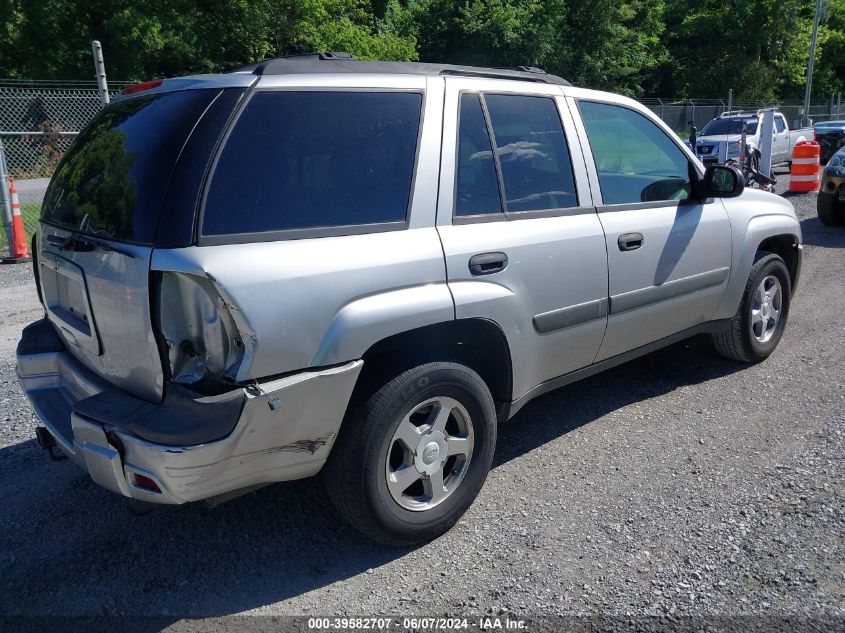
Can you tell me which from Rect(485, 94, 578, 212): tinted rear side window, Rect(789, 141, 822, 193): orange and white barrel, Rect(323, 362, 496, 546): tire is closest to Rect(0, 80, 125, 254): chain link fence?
Rect(485, 94, 578, 212): tinted rear side window

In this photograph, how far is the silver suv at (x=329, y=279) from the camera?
2645 millimetres

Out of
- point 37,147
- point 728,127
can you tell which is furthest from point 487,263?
point 728,127

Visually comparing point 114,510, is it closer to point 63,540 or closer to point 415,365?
point 63,540

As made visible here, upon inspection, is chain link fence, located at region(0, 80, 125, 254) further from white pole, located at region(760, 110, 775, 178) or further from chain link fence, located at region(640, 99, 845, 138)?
chain link fence, located at region(640, 99, 845, 138)

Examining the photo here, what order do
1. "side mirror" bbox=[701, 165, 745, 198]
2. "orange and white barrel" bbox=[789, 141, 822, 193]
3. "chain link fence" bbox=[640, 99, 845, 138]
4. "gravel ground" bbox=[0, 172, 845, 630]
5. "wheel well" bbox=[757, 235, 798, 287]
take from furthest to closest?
"chain link fence" bbox=[640, 99, 845, 138] < "orange and white barrel" bbox=[789, 141, 822, 193] < "wheel well" bbox=[757, 235, 798, 287] < "side mirror" bbox=[701, 165, 745, 198] < "gravel ground" bbox=[0, 172, 845, 630]

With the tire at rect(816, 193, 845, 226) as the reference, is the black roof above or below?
above

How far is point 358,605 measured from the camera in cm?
291

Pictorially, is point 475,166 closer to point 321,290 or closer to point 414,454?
point 321,290

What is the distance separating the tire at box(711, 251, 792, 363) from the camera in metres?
5.09

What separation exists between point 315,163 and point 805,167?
46.2 ft

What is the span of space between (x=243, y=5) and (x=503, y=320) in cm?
2757

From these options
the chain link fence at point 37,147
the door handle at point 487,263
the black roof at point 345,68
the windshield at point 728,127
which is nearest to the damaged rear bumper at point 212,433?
the door handle at point 487,263

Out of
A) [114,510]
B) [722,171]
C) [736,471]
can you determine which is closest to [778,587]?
[736,471]

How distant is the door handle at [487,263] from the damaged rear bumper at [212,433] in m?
0.73
